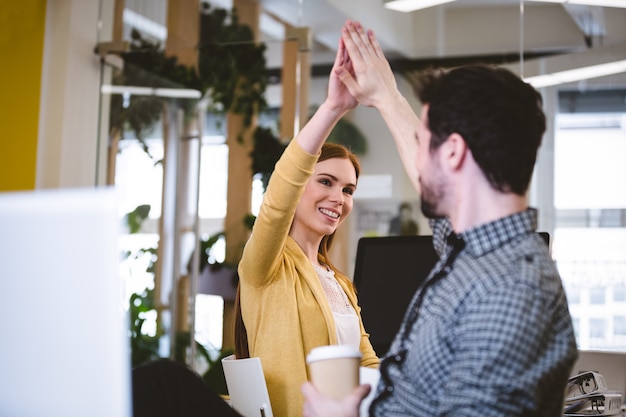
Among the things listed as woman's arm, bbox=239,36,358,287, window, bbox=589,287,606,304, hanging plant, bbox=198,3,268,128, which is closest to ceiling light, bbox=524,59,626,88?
window, bbox=589,287,606,304

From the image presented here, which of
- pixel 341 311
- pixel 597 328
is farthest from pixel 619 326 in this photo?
pixel 341 311

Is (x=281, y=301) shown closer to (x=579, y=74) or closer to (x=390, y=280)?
(x=390, y=280)

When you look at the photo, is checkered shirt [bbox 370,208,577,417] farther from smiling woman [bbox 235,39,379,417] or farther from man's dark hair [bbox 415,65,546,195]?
smiling woman [bbox 235,39,379,417]

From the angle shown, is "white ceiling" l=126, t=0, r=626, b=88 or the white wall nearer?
"white ceiling" l=126, t=0, r=626, b=88

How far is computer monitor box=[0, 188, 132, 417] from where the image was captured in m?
0.86

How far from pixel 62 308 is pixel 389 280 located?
5.09 feet

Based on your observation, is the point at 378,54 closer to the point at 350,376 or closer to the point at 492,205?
the point at 492,205

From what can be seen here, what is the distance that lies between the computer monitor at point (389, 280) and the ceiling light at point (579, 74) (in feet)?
7.28

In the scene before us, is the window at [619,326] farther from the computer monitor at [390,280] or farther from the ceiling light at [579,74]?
the computer monitor at [390,280]

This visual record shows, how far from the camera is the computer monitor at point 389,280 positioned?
7.61 feet

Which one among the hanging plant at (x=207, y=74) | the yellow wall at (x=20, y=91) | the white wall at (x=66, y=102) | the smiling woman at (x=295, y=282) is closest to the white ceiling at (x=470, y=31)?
the hanging plant at (x=207, y=74)

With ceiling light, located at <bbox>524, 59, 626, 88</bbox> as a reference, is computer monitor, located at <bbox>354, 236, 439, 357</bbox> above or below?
below

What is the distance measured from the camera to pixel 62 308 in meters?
0.89

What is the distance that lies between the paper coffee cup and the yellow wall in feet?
11.8
